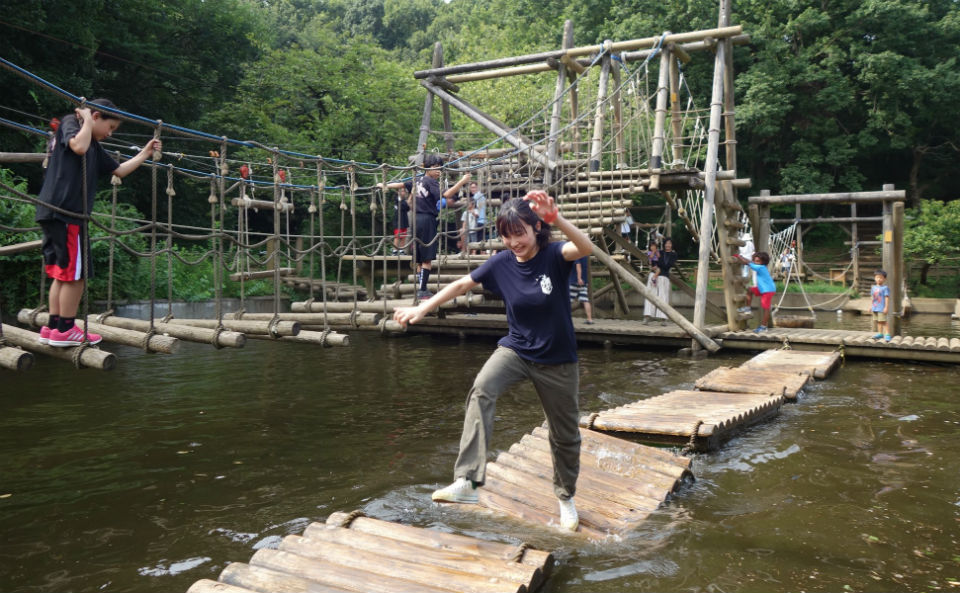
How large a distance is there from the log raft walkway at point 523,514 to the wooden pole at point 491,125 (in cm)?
454

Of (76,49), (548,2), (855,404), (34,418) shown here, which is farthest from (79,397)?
(548,2)

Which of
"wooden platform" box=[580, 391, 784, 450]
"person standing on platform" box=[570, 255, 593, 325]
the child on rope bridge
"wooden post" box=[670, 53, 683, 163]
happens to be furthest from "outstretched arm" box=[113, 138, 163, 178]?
"person standing on platform" box=[570, 255, 593, 325]

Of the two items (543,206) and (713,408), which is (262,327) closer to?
(543,206)

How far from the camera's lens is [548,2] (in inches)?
1277

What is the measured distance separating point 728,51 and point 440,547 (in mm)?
9657

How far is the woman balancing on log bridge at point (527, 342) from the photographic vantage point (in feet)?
12.2

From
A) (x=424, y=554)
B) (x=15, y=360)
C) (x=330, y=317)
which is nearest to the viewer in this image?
(x=424, y=554)

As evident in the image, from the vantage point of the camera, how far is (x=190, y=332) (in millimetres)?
6035

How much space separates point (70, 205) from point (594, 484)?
3.71m

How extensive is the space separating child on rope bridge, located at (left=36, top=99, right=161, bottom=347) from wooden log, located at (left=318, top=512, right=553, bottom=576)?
2.38m

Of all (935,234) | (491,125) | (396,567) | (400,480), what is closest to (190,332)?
(400,480)

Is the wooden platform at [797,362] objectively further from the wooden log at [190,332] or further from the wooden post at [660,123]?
the wooden log at [190,332]

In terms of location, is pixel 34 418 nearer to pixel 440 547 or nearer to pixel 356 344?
pixel 440 547

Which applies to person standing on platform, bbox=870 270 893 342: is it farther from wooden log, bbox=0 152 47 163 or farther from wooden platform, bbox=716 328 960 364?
wooden log, bbox=0 152 47 163
